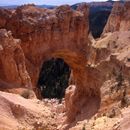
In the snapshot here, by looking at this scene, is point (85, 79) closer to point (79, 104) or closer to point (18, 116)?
point (79, 104)

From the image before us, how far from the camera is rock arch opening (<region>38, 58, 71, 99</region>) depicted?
160 ft

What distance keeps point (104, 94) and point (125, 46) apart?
4345 millimetres

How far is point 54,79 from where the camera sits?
54.2 meters

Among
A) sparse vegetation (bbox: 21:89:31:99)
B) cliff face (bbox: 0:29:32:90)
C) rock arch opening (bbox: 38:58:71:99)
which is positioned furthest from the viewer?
rock arch opening (bbox: 38:58:71:99)

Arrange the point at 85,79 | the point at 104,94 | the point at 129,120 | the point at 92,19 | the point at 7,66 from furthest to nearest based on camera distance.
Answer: the point at 92,19
the point at 85,79
the point at 7,66
the point at 104,94
the point at 129,120

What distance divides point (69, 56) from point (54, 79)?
994 inches

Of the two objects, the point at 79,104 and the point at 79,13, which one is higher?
the point at 79,13

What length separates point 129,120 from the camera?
11.3 m

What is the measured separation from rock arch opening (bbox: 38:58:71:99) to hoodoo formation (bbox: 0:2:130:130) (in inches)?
732

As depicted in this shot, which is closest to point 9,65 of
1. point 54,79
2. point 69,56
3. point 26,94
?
point 26,94

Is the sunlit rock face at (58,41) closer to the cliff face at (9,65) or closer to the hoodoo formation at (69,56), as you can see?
the hoodoo formation at (69,56)

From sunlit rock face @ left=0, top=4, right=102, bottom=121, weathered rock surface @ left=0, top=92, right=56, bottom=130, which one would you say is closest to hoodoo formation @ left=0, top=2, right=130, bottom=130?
sunlit rock face @ left=0, top=4, right=102, bottom=121

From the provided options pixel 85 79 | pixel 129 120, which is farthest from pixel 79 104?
pixel 129 120

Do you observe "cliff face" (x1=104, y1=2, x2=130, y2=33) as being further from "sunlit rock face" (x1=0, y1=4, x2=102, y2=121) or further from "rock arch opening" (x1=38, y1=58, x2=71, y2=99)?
"sunlit rock face" (x1=0, y1=4, x2=102, y2=121)
